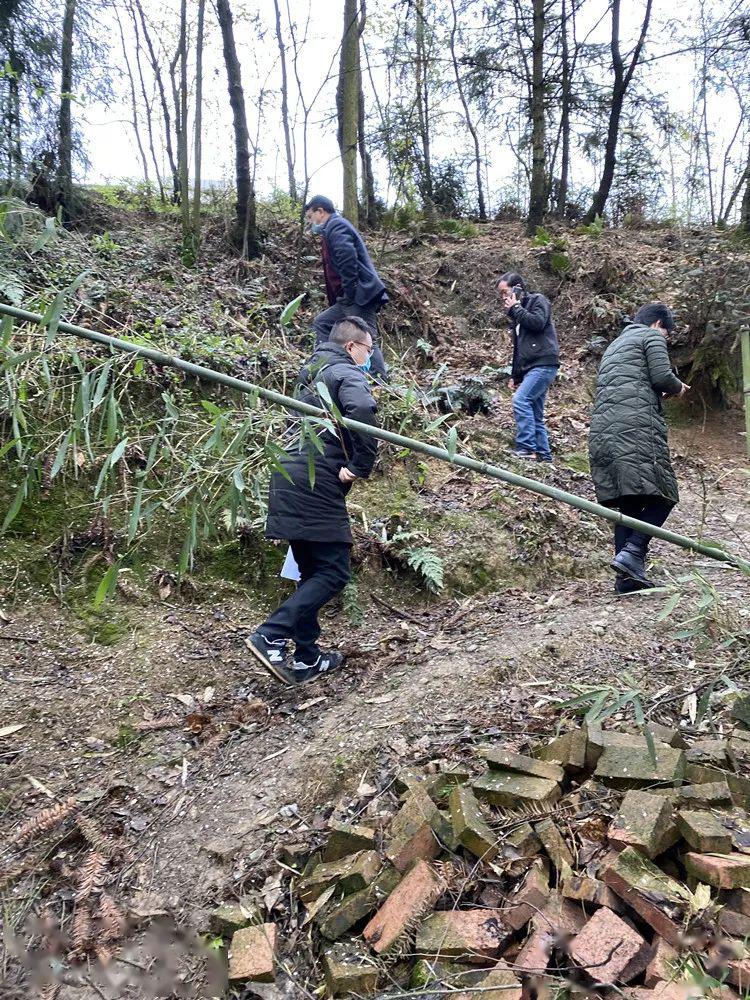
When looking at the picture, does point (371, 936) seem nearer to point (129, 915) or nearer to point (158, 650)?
point (129, 915)

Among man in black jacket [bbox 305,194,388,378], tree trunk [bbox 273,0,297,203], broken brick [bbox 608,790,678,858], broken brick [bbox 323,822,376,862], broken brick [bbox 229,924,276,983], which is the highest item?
tree trunk [bbox 273,0,297,203]

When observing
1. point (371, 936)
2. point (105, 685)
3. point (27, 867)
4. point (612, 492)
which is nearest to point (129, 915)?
point (27, 867)

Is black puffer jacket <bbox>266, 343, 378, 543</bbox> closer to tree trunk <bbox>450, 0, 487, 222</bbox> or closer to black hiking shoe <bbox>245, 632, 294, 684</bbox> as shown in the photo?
black hiking shoe <bbox>245, 632, 294, 684</bbox>

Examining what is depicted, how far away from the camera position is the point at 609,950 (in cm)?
179

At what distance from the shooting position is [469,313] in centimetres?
1034

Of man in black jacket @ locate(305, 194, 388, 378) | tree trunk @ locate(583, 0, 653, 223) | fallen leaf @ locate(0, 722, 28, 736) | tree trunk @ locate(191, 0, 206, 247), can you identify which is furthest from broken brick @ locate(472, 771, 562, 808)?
tree trunk @ locate(583, 0, 653, 223)

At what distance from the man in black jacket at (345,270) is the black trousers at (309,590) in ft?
8.89

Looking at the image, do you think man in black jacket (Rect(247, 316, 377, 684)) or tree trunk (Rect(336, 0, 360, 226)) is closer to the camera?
man in black jacket (Rect(247, 316, 377, 684))

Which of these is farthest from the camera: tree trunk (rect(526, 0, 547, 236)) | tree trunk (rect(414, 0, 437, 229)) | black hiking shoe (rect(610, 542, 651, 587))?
tree trunk (rect(414, 0, 437, 229))

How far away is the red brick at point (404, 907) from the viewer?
2100 millimetres

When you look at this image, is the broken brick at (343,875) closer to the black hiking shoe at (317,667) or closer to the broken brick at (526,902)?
the broken brick at (526,902)

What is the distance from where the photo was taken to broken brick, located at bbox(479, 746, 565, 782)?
99.9 inches

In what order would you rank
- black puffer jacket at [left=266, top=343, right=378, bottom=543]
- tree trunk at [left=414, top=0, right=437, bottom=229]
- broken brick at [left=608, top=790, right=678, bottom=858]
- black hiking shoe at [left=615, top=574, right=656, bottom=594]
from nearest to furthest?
broken brick at [left=608, top=790, right=678, bottom=858] < black puffer jacket at [left=266, top=343, right=378, bottom=543] < black hiking shoe at [left=615, top=574, right=656, bottom=594] < tree trunk at [left=414, top=0, right=437, bottom=229]

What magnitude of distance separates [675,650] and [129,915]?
10.2ft
